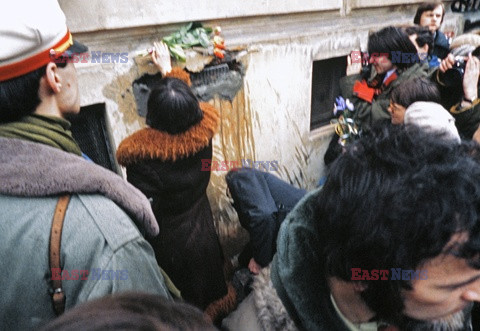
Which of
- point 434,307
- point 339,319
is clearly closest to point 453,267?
point 434,307

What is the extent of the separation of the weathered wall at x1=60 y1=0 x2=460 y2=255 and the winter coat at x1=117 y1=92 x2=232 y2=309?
64 cm

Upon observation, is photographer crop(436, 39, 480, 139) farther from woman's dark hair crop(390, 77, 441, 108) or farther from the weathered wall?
the weathered wall

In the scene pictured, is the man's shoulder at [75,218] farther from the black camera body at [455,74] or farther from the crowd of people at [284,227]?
the black camera body at [455,74]

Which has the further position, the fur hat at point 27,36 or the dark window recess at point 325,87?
the dark window recess at point 325,87

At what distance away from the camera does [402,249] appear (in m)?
0.84

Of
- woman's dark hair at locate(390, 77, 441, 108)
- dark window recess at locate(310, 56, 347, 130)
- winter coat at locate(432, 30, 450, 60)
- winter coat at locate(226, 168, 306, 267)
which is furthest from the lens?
dark window recess at locate(310, 56, 347, 130)

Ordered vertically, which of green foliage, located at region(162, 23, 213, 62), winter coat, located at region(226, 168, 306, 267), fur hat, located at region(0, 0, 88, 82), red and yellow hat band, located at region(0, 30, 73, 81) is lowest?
winter coat, located at region(226, 168, 306, 267)

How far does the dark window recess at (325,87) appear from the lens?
3.97 meters

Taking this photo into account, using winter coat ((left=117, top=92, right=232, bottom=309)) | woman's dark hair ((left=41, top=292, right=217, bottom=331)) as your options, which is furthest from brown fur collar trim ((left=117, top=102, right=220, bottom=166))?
woman's dark hair ((left=41, top=292, right=217, bottom=331))

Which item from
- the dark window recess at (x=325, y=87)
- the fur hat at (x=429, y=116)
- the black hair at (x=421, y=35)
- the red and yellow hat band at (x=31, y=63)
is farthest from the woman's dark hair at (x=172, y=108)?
the black hair at (x=421, y=35)

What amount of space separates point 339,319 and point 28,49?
4.26 feet

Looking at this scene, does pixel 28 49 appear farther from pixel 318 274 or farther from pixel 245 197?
pixel 245 197

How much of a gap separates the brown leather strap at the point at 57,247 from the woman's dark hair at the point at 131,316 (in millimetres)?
462

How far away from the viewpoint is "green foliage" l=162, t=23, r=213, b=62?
247 cm
